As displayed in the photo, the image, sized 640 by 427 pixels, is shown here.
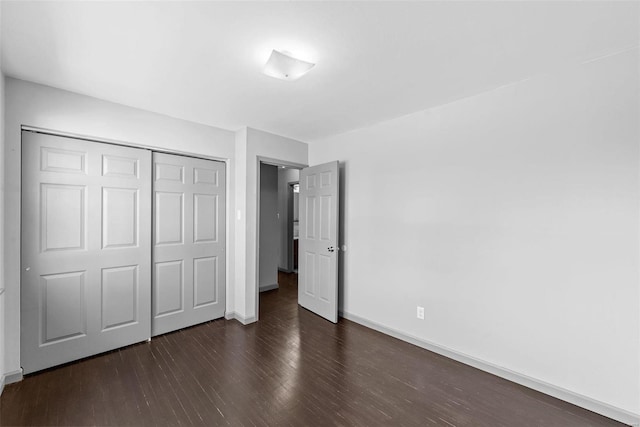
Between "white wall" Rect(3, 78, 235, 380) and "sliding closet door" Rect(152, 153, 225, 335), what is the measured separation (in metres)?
0.28

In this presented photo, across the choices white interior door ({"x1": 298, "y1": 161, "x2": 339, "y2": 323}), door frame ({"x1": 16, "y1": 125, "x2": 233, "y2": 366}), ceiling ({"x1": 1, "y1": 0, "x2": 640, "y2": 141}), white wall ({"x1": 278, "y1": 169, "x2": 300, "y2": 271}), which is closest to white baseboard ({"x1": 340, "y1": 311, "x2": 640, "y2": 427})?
white interior door ({"x1": 298, "y1": 161, "x2": 339, "y2": 323})

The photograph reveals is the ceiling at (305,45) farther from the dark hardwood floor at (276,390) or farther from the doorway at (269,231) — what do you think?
the dark hardwood floor at (276,390)

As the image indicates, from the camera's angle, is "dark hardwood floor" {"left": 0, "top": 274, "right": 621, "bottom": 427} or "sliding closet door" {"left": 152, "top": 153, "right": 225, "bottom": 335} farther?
"sliding closet door" {"left": 152, "top": 153, "right": 225, "bottom": 335}

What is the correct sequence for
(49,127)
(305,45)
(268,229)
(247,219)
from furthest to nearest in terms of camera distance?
1. (268,229)
2. (247,219)
3. (49,127)
4. (305,45)

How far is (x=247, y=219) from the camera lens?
3535mm

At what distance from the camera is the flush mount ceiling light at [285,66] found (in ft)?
6.17

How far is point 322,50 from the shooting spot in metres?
1.90

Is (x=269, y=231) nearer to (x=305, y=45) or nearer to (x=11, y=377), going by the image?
(x=11, y=377)

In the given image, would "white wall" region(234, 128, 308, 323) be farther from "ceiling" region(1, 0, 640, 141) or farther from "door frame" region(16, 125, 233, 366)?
"ceiling" region(1, 0, 640, 141)

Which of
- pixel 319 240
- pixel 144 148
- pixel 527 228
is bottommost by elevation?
pixel 319 240

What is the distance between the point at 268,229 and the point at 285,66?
3.49m

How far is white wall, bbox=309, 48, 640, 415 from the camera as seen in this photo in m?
1.92

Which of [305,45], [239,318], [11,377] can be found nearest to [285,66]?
[305,45]

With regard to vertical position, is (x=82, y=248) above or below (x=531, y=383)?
above
